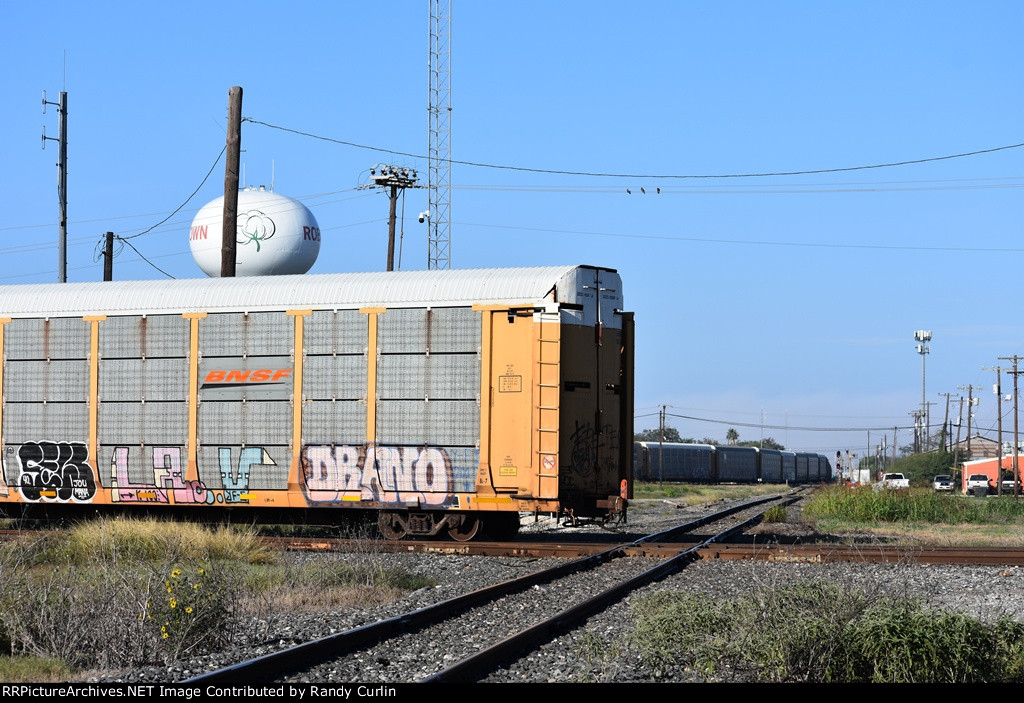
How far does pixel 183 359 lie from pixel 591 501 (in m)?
6.83

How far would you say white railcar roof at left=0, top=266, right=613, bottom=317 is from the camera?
1652 cm

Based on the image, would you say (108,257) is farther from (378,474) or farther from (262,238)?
(378,474)

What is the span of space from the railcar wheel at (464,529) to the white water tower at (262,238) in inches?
733

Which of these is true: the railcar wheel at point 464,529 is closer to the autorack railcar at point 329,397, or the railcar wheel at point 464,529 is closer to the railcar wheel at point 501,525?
the autorack railcar at point 329,397

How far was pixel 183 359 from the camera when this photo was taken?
17703 millimetres

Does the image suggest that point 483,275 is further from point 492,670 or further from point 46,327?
point 492,670

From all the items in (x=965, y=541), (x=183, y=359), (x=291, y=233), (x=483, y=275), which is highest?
(x=291, y=233)

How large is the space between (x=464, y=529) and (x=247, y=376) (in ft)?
13.6

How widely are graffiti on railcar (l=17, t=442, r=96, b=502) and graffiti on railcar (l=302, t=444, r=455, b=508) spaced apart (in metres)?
3.92

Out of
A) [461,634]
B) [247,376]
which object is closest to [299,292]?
[247,376]

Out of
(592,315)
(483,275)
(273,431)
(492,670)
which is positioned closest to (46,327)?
(273,431)

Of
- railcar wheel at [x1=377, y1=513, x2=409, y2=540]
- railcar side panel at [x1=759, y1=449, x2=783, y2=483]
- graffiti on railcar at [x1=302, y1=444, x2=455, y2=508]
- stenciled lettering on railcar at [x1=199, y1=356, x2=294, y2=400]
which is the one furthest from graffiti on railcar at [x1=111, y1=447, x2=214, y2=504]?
railcar side panel at [x1=759, y1=449, x2=783, y2=483]

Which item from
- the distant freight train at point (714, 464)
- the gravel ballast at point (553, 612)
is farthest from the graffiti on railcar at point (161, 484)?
the distant freight train at point (714, 464)

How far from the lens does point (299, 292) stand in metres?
17.4
